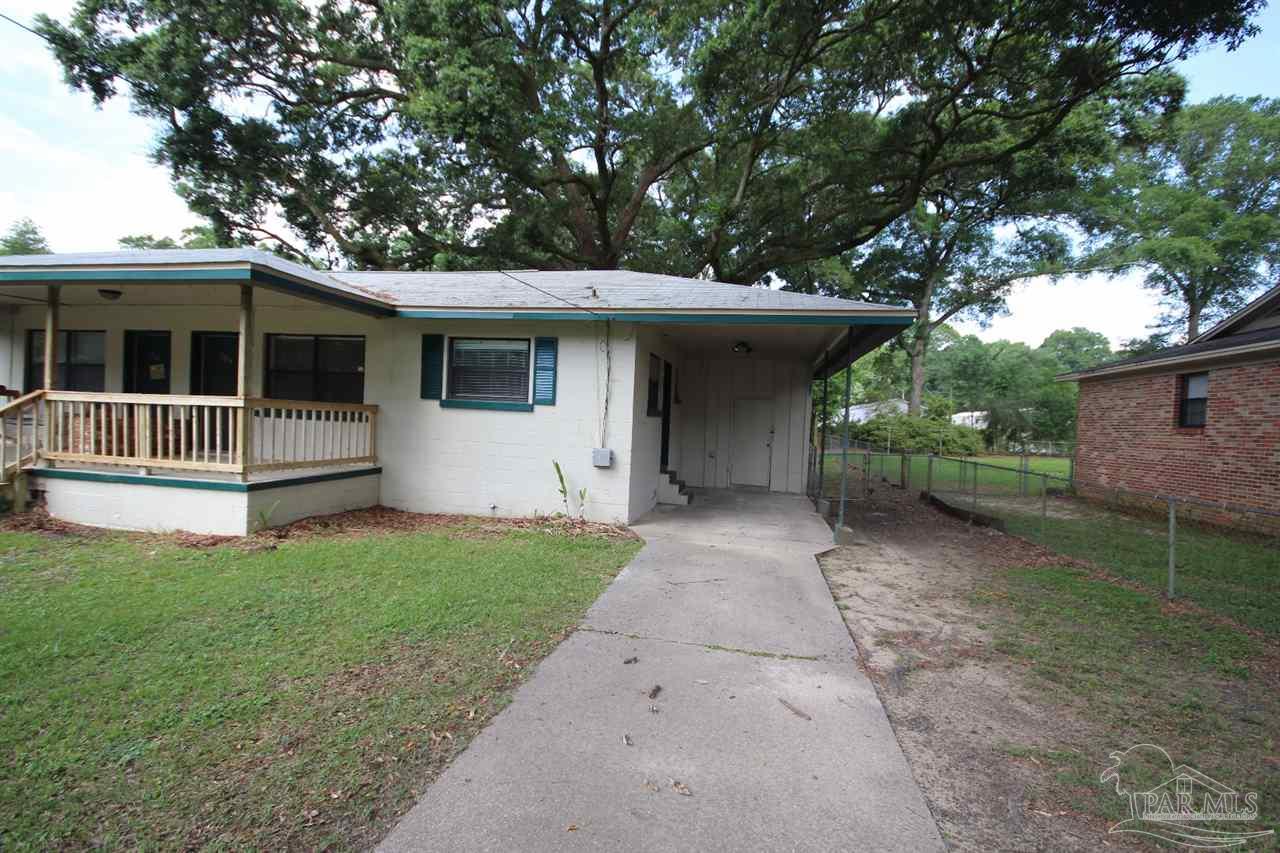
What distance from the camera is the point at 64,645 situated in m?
3.31

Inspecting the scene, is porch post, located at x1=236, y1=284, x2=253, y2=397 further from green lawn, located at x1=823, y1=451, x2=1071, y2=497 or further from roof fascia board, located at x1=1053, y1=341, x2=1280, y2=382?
roof fascia board, located at x1=1053, y1=341, x2=1280, y2=382

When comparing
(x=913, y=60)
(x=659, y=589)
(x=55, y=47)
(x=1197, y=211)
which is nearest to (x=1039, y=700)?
(x=659, y=589)

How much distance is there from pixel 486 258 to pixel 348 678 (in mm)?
15964

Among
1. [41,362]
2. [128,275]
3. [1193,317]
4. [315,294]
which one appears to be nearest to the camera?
[128,275]

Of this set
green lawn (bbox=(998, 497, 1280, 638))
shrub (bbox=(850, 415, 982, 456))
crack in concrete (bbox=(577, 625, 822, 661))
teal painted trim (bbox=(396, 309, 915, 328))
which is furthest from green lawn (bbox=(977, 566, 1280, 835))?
shrub (bbox=(850, 415, 982, 456))

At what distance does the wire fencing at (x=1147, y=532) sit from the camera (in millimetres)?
5629

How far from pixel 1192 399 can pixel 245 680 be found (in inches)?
618

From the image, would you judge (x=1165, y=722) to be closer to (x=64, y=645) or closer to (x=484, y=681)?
(x=484, y=681)

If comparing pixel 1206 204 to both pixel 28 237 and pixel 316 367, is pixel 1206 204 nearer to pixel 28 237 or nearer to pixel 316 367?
pixel 316 367

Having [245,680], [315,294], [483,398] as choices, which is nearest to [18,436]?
[315,294]

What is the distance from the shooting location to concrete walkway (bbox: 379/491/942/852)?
211cm

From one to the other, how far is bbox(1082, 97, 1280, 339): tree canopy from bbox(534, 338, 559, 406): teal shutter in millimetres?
26305

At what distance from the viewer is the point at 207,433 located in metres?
6.02

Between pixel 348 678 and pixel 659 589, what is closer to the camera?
pixel 348 678
